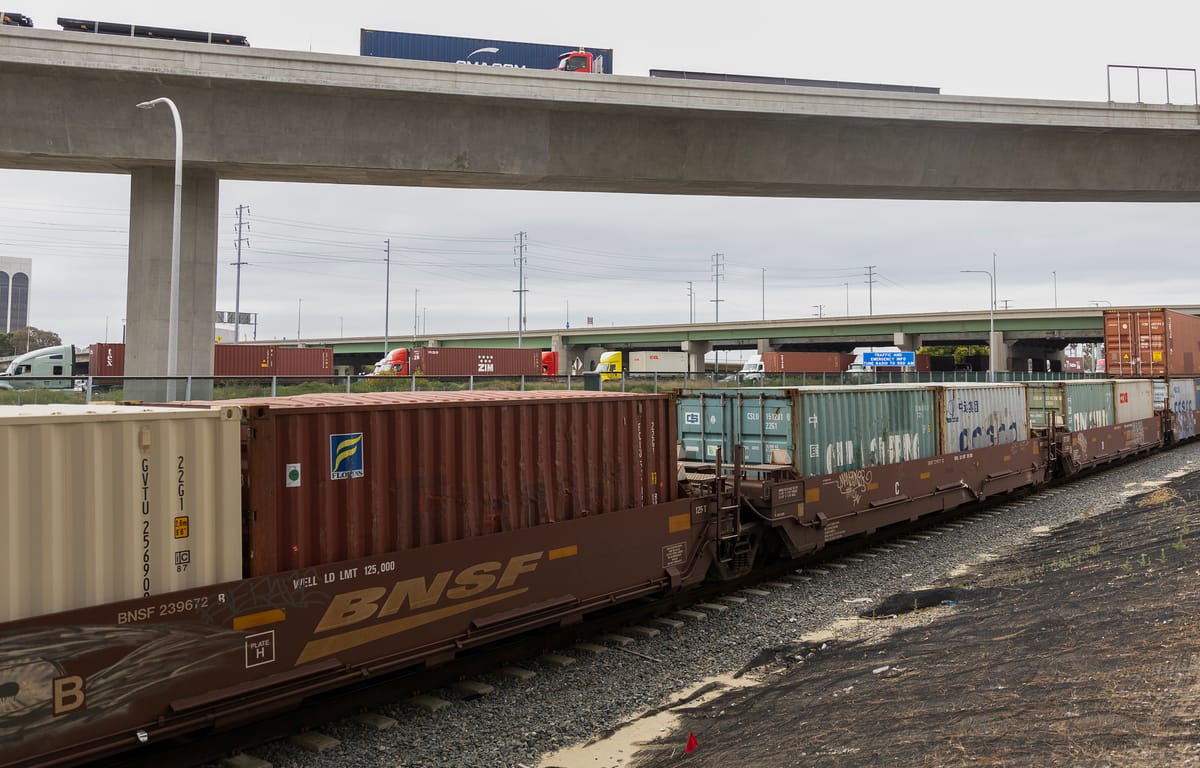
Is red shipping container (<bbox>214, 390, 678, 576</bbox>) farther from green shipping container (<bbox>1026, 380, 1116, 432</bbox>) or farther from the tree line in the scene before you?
the tree line

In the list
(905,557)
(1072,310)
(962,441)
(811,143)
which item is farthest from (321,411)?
(1072,310)

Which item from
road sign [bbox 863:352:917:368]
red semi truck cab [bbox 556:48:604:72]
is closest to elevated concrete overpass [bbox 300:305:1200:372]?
road sign [bbox 863:352:917:368]

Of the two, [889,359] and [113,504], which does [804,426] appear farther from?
[889,359]

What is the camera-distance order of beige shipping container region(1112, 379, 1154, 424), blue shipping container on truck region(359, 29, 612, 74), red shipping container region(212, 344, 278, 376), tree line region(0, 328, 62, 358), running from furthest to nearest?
tree line region(0, 328, 62, 358) < red shipping container region(212, 344, 278, 376) < beige shipping container region(1112, 379, 1154, 424) < blue shipping container on truck region(359, 29, 612, 74)

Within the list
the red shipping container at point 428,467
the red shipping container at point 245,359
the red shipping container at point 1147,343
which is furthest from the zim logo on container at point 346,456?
the red shipping container at point 245,359

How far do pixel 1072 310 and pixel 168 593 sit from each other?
82.1 m

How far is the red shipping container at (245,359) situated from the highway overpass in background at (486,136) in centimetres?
2332

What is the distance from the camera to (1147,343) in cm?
3512

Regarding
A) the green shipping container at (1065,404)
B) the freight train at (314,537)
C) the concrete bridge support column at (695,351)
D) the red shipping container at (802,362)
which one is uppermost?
the concrete bridge support column at (695,351)

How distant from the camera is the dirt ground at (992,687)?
5789 mm

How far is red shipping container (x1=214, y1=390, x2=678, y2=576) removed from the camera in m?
7.13

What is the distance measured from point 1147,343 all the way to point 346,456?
3842cm

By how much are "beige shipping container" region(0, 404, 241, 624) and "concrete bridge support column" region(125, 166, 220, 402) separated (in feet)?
54.4

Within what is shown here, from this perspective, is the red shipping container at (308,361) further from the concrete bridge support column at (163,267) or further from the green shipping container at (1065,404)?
the green shipping container at (1065,404)
